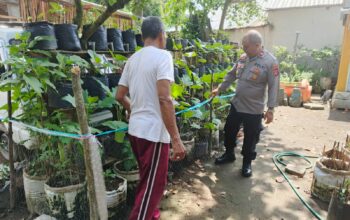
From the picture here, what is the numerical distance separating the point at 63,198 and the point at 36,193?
440mm

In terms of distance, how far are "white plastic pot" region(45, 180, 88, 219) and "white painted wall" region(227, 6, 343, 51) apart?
12127 mm

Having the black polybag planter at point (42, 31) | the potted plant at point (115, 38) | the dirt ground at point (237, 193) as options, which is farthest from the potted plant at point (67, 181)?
the potted plant at point (115, 38)

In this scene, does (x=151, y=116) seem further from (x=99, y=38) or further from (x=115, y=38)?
(x=115, y=38)

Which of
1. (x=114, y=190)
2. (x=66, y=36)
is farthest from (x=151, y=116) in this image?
(x=66, y=36)

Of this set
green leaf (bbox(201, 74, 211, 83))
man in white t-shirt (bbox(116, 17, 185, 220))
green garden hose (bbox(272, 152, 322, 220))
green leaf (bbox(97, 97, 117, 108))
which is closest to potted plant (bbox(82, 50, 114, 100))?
green leaf (bbox(97, 97, 117, 108))

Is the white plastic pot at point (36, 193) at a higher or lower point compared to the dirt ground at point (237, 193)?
higher

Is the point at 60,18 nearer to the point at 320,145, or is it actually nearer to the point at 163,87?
the point at 163,87

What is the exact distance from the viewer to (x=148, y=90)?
2.17 metres

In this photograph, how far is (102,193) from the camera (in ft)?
7.24

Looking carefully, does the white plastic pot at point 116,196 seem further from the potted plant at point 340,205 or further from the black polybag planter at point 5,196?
the potted plant at point 340,205

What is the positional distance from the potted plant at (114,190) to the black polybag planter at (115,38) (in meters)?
2.02

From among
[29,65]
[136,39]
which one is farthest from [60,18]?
[29,65]

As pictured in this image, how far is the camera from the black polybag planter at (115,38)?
13.4 feet

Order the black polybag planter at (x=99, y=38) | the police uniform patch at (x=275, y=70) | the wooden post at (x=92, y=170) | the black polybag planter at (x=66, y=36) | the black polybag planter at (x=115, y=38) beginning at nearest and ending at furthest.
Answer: the wooden post at (x=92, y=170) → the black polybag planter at (x=66, y=36) → the police uniform patch at (x=275, y=70) → the black polybag planter at (x=99, y=38) → the black polybag planter at (x=115, y=38)
